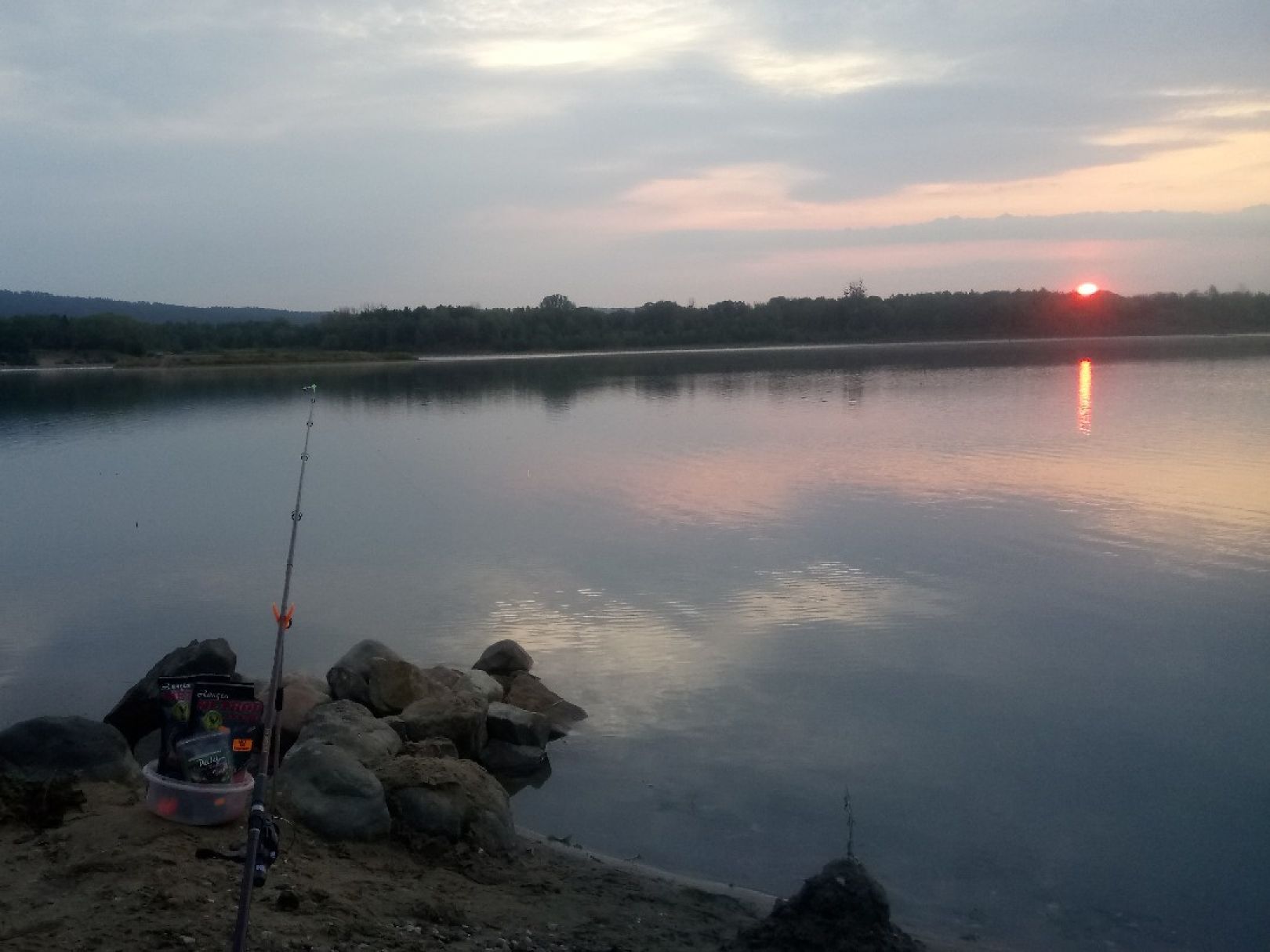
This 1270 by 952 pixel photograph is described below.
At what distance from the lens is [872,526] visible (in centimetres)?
1438

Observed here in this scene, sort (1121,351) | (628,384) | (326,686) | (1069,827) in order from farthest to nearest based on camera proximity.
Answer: (1121,351)
(628,384)
(326,686)
(1069,827)

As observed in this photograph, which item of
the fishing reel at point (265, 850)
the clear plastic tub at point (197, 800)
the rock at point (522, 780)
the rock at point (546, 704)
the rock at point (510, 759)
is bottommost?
the rock at point (522, 780)

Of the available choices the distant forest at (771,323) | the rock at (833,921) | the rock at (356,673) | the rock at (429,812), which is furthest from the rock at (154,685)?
the distant forest at (771,323)

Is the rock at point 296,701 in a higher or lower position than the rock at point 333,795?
lower

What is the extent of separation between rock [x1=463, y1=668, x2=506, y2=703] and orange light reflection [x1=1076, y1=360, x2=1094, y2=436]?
58.0ft

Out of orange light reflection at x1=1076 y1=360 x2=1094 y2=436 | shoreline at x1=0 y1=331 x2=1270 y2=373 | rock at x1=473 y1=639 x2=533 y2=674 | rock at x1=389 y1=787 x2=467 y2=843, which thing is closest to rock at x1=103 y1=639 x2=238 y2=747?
rock at x1=473 y1=639 x2=533 y2=674

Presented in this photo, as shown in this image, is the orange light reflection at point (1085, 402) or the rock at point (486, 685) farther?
the orange light reflection at point (1085, 402)

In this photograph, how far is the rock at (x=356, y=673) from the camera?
26.1ft

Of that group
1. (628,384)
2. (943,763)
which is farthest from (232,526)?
(628,384)

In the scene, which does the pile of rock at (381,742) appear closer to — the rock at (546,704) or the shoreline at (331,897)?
the rock at (546,704)

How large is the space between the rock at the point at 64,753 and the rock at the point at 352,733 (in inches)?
35.2

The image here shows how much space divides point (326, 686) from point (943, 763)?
404 centimetres

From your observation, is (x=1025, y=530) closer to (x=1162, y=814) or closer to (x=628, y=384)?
(x=1162, y=814)

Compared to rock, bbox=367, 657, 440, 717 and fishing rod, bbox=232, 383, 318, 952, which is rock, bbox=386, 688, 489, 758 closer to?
rock, bbox=367, 657, 440, 717
